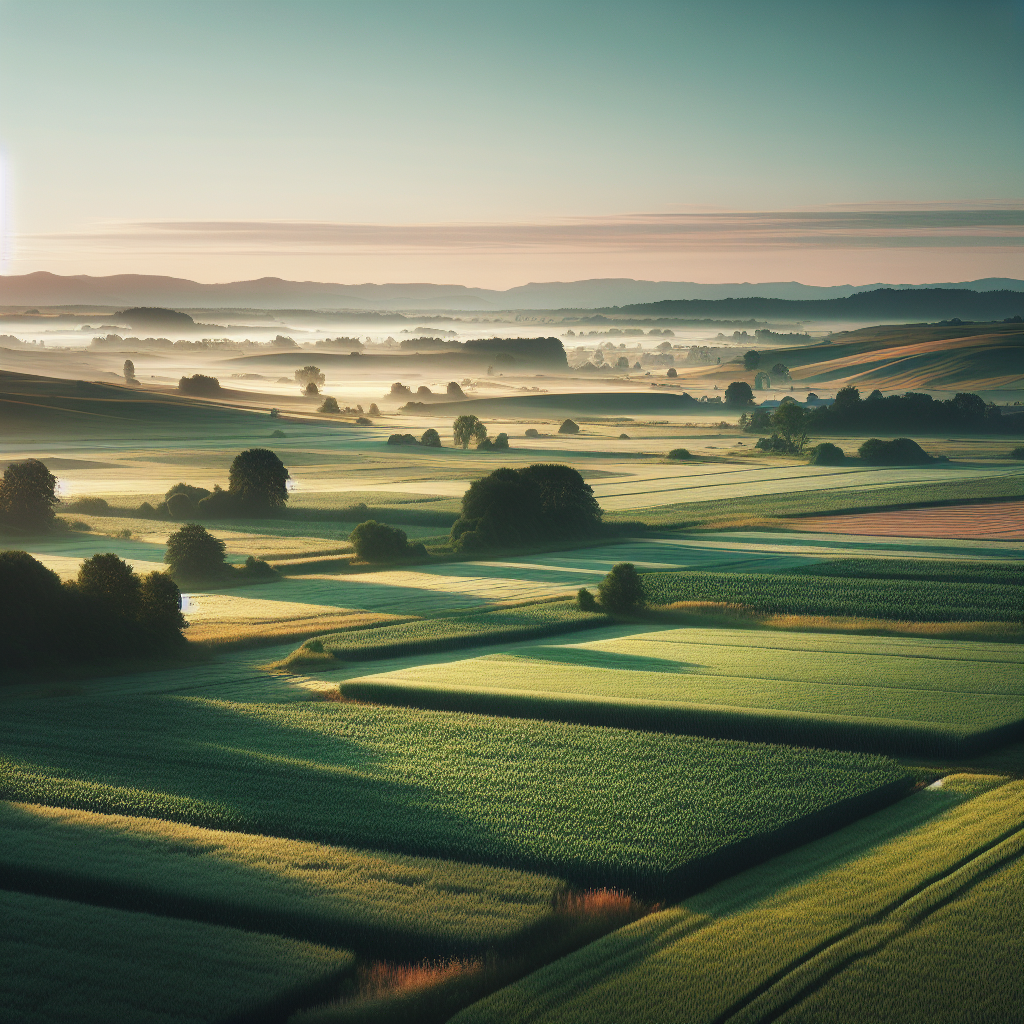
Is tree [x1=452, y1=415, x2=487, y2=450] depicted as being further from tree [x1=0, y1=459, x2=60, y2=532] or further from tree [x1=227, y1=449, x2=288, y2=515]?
tree [x1=0, y1=459, x2=60, y2=532]

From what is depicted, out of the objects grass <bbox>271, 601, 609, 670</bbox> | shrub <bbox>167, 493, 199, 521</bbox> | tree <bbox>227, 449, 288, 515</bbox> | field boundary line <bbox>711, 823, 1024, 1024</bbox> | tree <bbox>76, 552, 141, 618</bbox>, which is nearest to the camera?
field boundary line <bbox>711, 823, 1024, 1024</bbox>

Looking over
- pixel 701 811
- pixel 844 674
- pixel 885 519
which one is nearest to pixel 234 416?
pixel 885 519

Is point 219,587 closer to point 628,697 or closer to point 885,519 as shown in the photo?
point 628,697

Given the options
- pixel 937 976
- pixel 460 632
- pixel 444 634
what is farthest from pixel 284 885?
pixel 460 632

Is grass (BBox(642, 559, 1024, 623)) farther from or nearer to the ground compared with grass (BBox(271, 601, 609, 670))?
farther from the ground

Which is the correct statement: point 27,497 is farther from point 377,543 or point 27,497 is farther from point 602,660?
point 602,660

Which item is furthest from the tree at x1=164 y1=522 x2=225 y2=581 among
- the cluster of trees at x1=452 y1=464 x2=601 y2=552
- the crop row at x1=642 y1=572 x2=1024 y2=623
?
the crop row at x1=642 y1=572 x2=1024 y2=623
